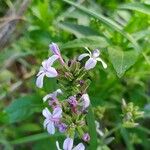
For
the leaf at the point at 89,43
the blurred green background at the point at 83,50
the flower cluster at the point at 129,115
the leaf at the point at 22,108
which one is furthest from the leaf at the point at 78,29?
the flower cluster at the point at 129,115

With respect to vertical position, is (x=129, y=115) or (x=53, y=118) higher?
(x=53, y=118)

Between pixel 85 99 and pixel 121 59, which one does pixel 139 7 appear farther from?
pixel 85 99

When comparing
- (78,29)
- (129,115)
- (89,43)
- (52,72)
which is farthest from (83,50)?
(52,72)

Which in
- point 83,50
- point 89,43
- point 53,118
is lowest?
point 83,50

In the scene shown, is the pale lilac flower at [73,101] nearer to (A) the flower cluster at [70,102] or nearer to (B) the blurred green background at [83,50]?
(A) the flower cluster at [70,102]

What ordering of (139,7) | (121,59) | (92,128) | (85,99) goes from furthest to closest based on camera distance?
(139,7), (121,59), (92,128), (85,99)

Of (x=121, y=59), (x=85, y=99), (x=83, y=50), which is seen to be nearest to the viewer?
(x=85, y=99)

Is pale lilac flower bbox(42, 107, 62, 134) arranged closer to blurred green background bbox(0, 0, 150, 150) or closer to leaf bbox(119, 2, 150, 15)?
blurred green background bbox(0, 0, 150, 150)

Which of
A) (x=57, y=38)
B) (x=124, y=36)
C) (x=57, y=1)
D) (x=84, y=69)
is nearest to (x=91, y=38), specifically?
(x=124, y=36)
